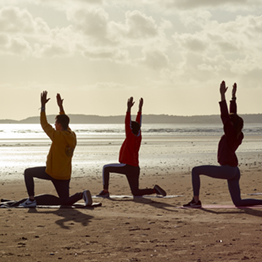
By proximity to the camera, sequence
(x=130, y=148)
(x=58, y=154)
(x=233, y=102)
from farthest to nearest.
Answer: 1. (x=130, y=148)
2. (x=233, y=102)
3. (x=58, y=154)

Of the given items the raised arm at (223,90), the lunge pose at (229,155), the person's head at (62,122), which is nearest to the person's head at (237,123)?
the lunge pose at (229,155)

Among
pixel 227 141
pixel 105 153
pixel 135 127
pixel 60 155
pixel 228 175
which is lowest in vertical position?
pixel 105 153

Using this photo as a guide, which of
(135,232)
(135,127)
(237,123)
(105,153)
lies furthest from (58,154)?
(105,153)

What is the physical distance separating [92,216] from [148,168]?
377 inches

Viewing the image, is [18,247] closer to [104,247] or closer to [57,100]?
[104,247]

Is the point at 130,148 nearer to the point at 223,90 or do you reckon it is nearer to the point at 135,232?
the point at 223,90

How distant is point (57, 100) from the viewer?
29.3ft

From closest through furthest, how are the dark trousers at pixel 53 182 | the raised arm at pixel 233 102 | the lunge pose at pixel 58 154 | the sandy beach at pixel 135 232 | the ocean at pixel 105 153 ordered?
1. the sandy beach at pixel 135 232
2. the lunge pose at pixel 58 154
3. the dark trousers at pixel 53 182
4. the raised arm at pixel 233 102
5. the ocean at pixel 105 153

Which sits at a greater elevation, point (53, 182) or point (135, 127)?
point (135, 127)

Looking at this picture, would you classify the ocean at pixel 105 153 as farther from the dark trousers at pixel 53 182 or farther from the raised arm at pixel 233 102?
the raised arm at pixel 233 102

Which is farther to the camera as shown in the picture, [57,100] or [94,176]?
[94,176]

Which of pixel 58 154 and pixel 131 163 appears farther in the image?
pixel 131 163

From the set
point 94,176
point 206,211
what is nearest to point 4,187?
point 94,176

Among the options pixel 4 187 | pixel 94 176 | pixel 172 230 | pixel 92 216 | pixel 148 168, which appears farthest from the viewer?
pixel 148 168
